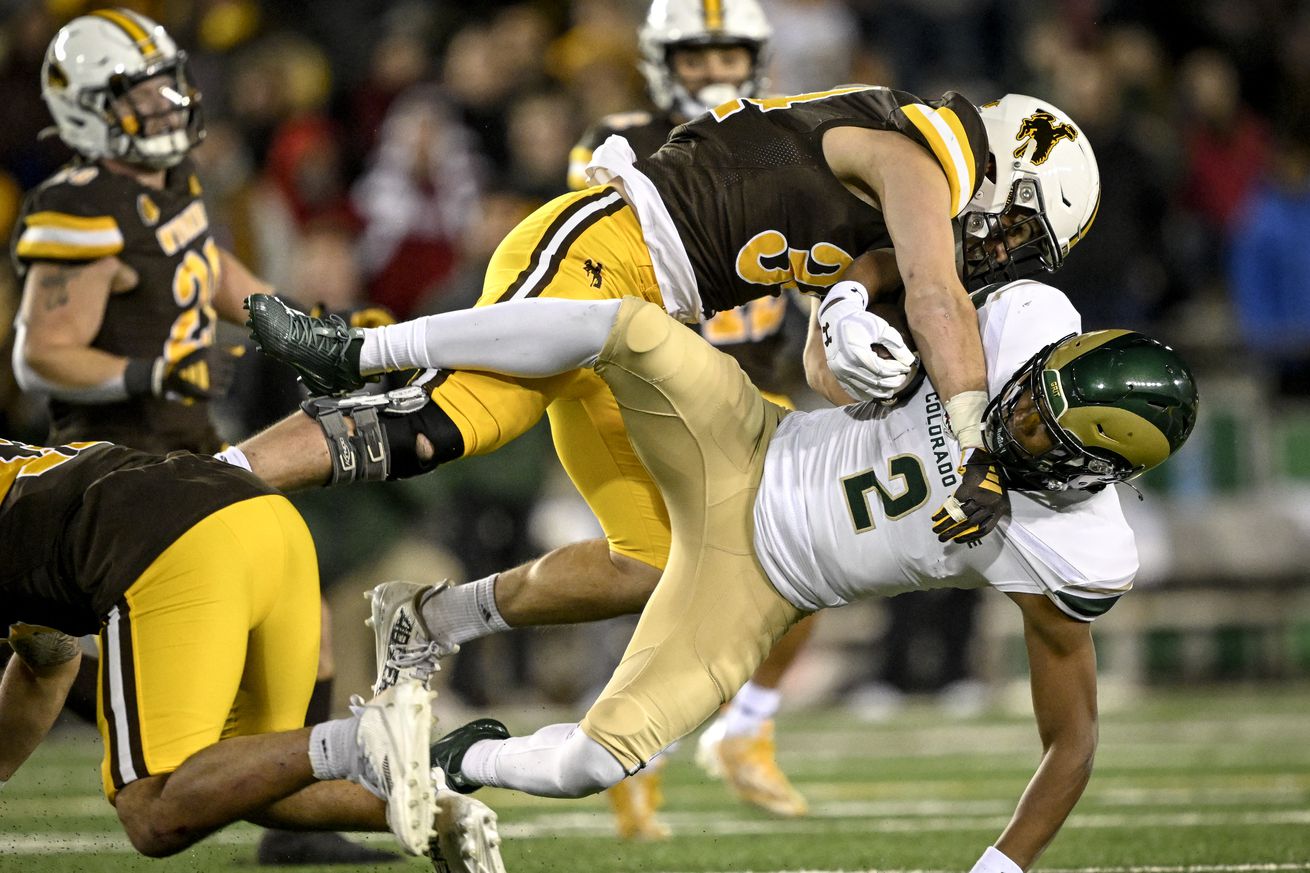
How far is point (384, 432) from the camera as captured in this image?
376cm

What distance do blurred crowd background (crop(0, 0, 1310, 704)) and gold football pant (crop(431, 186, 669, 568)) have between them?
3.62 m

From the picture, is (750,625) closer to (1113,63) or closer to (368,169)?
(368,169)

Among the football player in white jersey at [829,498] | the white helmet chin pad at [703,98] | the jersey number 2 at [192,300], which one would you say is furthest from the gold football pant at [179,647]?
the white helmet chin pad at [703,98]

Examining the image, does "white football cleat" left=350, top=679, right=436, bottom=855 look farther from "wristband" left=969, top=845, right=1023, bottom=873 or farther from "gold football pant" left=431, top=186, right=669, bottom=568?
"wristband" left=969, top=845, right=1023, bottom=873

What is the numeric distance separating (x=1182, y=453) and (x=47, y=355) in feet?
18.8

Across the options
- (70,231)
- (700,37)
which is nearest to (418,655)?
(70,231)

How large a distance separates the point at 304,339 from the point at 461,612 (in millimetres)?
961

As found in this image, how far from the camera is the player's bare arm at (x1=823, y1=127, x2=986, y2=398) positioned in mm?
3498

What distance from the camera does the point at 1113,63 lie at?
32.0 feet

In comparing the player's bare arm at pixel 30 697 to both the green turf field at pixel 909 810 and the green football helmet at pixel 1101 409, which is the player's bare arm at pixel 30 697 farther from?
the green football helmet at pixel 1101 409

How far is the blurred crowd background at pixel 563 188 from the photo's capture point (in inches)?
334

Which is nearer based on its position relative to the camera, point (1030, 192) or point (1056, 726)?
point (1056, 726)

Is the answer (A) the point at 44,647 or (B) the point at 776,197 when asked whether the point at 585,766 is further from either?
(B) the point at 776,197

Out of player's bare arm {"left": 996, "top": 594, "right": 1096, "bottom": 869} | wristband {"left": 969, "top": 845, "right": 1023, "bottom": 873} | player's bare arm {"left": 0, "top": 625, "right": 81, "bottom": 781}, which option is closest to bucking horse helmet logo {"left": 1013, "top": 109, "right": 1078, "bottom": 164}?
player's bare arm {"left": 996, "top": 594, "right": 1096, "bottom": 869}
